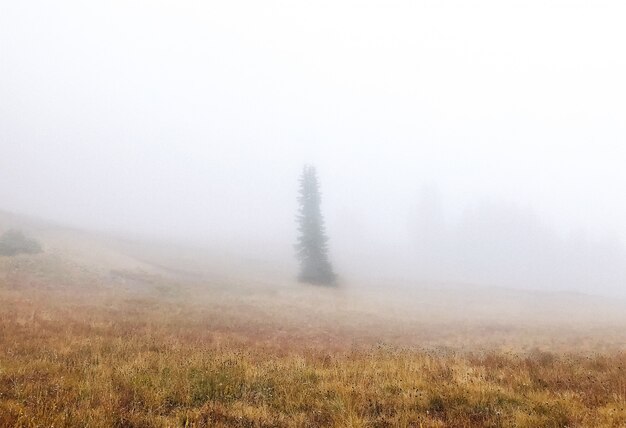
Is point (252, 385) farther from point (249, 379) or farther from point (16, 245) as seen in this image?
point (16, 245)

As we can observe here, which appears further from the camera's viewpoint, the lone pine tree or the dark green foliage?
the lone pine tree

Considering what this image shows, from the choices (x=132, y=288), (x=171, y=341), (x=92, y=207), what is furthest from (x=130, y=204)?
(x=171, y=341)

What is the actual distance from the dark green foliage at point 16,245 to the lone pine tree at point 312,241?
26037mm

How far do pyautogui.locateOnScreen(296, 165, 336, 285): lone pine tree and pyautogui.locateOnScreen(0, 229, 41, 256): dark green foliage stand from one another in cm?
2604

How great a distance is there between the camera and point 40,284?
26734mm

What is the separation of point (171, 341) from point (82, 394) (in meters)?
6.64

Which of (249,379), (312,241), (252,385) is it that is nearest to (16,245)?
(312,241)

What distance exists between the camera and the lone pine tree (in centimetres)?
4631

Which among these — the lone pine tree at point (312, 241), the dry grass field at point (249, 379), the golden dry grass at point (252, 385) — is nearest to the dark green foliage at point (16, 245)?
the dry grass field at point (249, 379)

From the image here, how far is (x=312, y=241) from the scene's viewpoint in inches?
1858

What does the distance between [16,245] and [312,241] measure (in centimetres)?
2813

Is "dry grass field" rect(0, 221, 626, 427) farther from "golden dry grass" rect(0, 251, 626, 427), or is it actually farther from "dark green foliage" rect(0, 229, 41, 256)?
"dark green foliage" rect(0, 229, 41, 256)

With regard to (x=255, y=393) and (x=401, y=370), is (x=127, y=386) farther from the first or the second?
(x=401, y=370)

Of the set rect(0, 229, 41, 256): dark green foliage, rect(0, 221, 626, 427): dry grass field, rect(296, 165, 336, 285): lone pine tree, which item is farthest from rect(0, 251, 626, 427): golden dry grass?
rect(296, 165, 336, 285): lone pine tree
